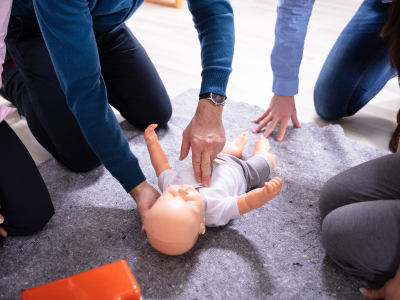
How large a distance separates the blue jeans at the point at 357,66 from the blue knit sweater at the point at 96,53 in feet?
2.37

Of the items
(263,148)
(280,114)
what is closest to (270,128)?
(280,114)

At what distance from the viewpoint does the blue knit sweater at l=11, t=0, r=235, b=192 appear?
0.77 m

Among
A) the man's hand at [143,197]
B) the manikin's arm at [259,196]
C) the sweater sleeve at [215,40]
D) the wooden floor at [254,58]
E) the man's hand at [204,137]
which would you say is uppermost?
the sweater sleeve at [215,40]

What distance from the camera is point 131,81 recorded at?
4.40ft

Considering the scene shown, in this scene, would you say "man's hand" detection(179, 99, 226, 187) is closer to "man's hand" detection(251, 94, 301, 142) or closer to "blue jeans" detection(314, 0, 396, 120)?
"man's hand" detection(251, 94, 301, 142)

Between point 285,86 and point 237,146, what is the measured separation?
0.34m

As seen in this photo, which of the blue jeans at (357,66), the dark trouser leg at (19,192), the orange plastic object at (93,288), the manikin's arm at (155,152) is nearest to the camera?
the orange plastic object at (93,288)

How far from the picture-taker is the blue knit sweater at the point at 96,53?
77 centimetres

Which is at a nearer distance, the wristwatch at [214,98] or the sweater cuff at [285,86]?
the wristwatch at [214,98]

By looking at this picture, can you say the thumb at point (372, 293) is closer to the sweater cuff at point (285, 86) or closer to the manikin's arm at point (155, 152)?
the manikin's arm at point (155, 152)

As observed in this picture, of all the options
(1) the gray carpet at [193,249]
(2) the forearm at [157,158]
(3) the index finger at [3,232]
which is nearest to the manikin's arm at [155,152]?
(2) the forearm at [157,158]

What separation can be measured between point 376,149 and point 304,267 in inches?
27.5

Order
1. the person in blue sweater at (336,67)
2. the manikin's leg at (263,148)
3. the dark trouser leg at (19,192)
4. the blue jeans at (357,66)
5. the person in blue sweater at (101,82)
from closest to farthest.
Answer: the person in blue sweater at (101,82) < the dark trouser leg at (19,192) < the manikin's leg at (263,148) < the person in blue sweater at (336,67) < the blue jeans at (357,66)

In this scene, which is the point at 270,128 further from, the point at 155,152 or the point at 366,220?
the point at 366,220
